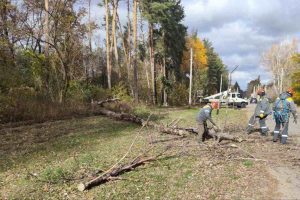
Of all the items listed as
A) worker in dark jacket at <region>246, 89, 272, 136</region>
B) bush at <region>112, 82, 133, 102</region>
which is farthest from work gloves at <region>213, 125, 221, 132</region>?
bush at <region>112, 82, 133, 102</region>

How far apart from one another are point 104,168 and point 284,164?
16.8 ft

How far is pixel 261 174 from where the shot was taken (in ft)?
31.1

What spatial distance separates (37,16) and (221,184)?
28787 millimetres

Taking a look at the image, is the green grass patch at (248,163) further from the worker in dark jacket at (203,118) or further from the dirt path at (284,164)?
the worker in dark jacket at (203,118)

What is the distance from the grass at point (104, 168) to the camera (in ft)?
27.4

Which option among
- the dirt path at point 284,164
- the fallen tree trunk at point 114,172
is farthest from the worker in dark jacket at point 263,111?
the fallen tree trunk at point 114,172

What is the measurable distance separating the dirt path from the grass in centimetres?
72

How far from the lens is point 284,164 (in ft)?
34.9

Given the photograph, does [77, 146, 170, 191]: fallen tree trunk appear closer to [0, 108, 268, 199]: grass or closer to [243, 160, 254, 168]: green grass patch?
[0, 108, 268, 199]: grass

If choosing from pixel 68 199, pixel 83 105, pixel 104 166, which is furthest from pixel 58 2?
pixel 68 199

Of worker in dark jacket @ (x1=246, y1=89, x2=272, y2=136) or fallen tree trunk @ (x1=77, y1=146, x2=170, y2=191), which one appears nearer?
fallen tree trunk @ (x1=77, y1=146, x2=170, y2=191)

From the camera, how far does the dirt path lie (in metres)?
8.23

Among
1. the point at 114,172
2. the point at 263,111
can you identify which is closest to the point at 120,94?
the point at 263,111

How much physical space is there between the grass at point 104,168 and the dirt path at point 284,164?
722 mm
